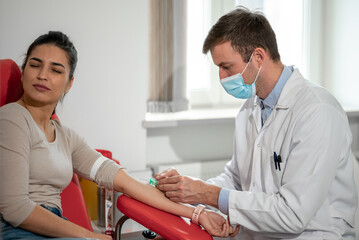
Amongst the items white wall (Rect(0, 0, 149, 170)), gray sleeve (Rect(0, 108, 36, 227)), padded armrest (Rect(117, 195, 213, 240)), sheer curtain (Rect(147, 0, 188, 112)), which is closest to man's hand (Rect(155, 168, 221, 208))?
padded armrest (Rect(117, 195, 213, 240))

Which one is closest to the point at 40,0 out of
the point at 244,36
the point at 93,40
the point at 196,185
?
the point at 93,40

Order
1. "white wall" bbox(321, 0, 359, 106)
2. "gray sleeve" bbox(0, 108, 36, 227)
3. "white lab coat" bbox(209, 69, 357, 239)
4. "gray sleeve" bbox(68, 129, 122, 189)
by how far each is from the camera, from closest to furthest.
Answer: "gray sleeve" bbox(0, 108, 36, 227)
"white lab coat" bbox(209, 69, 357, 239)
"gray sleeve" bbox(68, 129, 122, 189)
"white wall" bbox(321, 0, 359, 106)

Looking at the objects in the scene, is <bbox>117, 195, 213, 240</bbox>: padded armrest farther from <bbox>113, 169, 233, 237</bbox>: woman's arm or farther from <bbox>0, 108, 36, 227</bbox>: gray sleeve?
<bbox>0, 108, 36, 227</bbox>: gray sleeve

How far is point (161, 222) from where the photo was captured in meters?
1.47

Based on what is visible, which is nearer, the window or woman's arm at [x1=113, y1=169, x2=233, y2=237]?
woman's arm at [x1=113, y1=169, x2=233, y2=237]

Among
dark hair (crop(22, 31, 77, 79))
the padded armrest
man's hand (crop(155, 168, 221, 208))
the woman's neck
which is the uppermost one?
dark hair (crop(22, 31, 77, 79))

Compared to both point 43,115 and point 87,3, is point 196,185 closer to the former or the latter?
point 43,115

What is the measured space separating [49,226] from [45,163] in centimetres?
23

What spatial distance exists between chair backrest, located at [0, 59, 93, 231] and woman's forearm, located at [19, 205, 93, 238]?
0.34 metres

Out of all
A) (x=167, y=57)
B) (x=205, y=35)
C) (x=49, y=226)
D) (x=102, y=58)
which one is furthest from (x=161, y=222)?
(x=205, y=35)

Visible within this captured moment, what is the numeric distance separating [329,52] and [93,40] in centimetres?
202

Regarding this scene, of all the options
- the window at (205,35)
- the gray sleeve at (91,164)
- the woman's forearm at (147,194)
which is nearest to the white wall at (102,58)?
the window at (205,35)

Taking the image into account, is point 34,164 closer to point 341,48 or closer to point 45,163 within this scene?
point 45,163

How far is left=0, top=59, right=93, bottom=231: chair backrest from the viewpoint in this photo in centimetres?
165
